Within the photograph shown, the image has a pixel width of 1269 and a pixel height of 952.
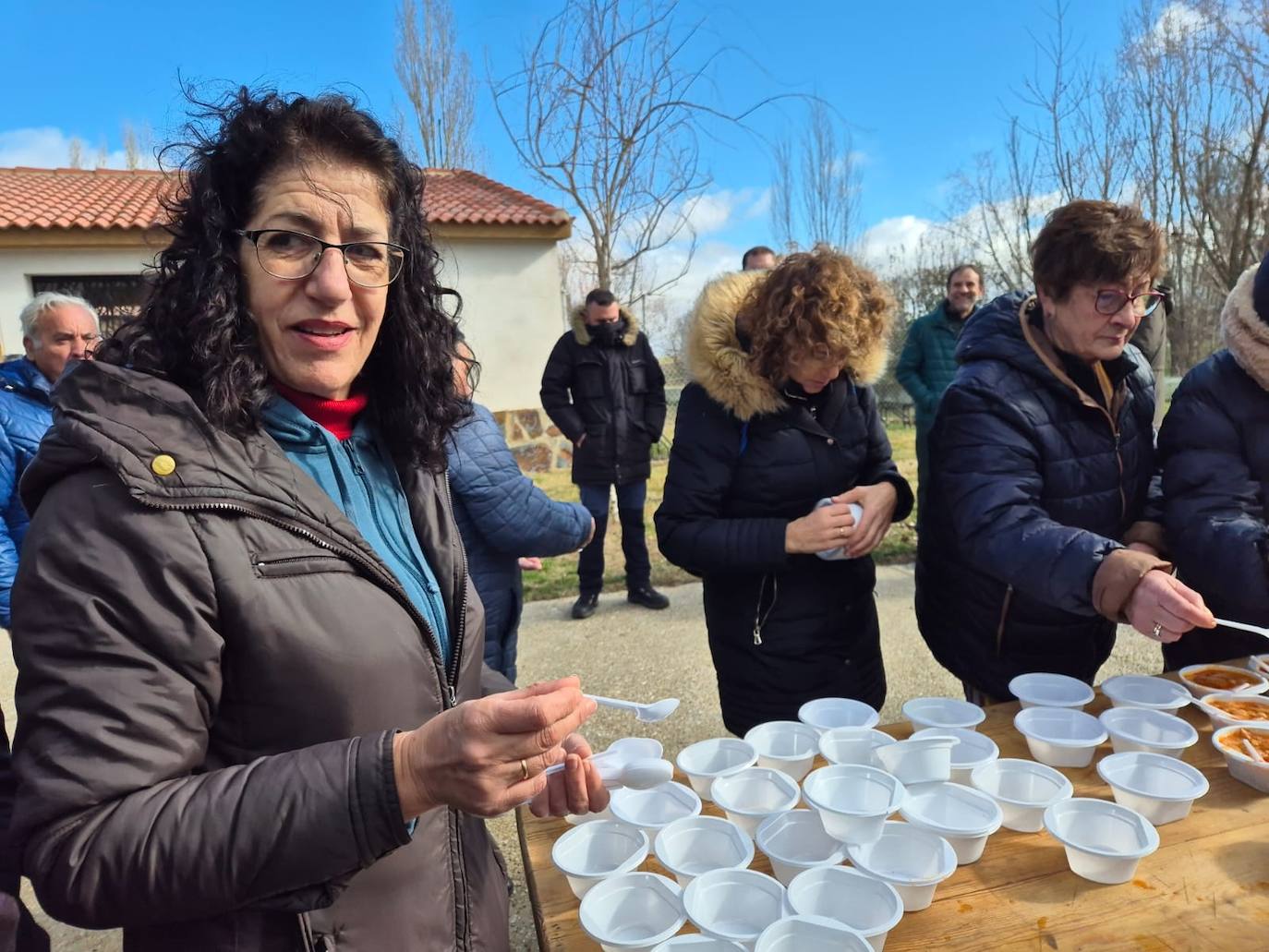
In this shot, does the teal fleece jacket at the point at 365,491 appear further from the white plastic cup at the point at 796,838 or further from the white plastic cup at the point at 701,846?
the white plastic cup at the point at 796,838

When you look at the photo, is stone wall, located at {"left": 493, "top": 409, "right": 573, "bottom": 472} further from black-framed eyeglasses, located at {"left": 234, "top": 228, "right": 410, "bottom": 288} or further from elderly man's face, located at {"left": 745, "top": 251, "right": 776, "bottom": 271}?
black-framed eyeglasses, located at {"left": 234, "top": 228, "right": 410, "bottom": 288}

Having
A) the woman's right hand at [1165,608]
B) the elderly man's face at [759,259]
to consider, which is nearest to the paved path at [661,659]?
the woman's right hand at [1165,608]

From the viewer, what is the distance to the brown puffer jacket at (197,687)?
781 millimetres

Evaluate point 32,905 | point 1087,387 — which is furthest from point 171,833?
point 32,905

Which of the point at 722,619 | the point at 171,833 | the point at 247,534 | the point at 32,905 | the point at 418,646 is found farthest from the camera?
the point at 32,905

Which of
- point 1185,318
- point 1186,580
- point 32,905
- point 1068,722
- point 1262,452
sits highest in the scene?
point 1185,318

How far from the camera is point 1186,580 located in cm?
201

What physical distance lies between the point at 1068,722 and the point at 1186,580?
70cm

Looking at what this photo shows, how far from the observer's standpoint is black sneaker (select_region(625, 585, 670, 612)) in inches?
199

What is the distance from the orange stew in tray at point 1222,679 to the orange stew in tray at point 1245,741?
26cm

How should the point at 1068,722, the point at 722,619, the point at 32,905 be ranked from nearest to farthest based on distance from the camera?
the point at 1068,722, the point at 722,619, the point at 32,905

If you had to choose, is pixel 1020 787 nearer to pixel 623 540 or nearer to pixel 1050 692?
pixel 1050 692

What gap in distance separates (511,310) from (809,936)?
9675 millimetres

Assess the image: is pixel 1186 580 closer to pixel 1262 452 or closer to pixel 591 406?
pixel 1262 452
